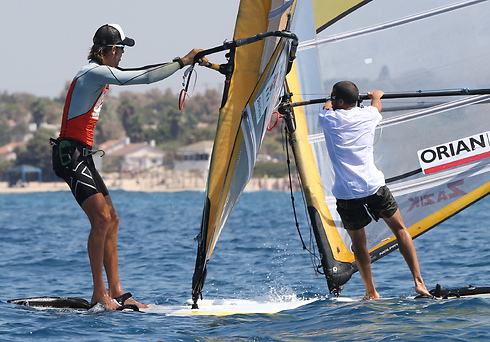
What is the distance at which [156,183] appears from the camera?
318 feet

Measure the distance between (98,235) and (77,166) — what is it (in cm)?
48

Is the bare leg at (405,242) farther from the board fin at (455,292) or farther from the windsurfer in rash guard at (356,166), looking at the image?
the board fin at (455,292)

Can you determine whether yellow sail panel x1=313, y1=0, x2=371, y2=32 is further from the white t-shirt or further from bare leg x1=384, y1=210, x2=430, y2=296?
bare leg x1=384, y1=210, x2=430, y2=296

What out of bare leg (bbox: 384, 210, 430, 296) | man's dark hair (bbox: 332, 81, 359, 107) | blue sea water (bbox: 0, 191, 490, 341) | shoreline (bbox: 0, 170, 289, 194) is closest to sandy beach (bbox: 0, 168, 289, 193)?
shoreline (bbox: 0, 170, 289, 194)

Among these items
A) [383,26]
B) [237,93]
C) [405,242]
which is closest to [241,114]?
[237,93]

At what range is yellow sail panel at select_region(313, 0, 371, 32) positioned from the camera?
5824mm

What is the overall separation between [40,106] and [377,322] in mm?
117721

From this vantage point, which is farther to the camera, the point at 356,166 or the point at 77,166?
the point at 77,166

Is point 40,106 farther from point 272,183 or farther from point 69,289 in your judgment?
point 69,289

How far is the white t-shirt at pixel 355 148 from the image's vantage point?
460cm

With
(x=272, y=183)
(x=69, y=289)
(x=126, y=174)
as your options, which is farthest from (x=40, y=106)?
(x=69, y=289)

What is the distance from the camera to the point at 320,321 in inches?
175

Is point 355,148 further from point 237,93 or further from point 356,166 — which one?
point 237,93

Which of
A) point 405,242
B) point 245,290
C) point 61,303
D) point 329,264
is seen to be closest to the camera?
point 405,242
